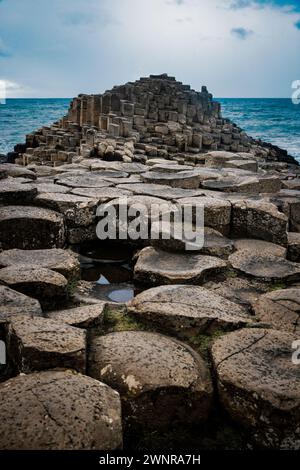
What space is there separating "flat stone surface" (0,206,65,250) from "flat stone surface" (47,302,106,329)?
1213 millimetres

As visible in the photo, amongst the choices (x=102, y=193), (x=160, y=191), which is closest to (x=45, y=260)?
(x=102, y=193)

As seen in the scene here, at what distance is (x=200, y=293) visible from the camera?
257 cm

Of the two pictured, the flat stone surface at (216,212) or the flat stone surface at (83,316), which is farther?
the flat stone surface at (216,212)

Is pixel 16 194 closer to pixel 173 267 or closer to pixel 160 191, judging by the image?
pixel 160 191

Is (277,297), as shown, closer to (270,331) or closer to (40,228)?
(270,331)

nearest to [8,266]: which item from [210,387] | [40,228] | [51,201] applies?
[40,228]

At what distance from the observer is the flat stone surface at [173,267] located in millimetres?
2845

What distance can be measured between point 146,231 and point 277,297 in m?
1.40

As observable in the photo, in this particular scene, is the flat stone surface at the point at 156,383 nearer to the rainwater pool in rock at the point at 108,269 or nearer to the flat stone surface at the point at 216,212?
the rainwater pool in rock at the point at 108,269

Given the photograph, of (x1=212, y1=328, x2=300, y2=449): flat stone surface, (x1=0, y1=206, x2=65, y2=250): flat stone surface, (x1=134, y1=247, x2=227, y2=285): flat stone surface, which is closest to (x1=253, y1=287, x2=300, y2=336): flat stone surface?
(x1=212, y1=328, x2=300, y2=449): flat stone surface

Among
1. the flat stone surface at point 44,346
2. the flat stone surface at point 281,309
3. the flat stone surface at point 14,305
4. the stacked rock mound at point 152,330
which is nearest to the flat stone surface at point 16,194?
the stacked rock mound at point 152,330

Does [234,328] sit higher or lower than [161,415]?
higher

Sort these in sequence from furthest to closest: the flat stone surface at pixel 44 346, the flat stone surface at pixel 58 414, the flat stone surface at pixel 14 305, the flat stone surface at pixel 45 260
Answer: the flat stone surface at pixel 45 260 → the flat stone surface at pixel 14 305 → the flat stone surface at pixel 44 346 → the flat stone surface at pixel 58 414
